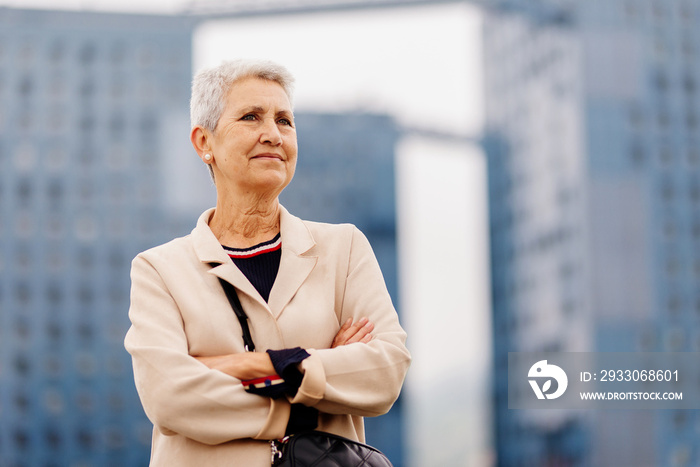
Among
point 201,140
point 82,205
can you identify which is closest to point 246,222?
point 201,140

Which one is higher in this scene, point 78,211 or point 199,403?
point 78,211

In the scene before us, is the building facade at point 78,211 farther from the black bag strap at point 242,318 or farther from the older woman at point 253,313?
the black bag strap at point 242,318

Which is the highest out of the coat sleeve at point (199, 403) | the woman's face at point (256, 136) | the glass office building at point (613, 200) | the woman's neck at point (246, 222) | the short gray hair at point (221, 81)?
the glass office building at point (613, 200)

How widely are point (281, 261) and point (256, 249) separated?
13cm

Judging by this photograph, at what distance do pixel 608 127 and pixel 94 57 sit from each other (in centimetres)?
4006

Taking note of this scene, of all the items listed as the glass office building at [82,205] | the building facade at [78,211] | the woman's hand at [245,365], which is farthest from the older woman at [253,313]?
the building facade at [78,211]

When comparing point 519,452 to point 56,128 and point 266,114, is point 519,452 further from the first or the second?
point 266,114

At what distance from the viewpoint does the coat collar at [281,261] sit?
272 cm

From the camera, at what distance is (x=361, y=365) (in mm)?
2617

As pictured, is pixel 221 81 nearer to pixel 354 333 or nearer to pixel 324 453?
pixel 354 333

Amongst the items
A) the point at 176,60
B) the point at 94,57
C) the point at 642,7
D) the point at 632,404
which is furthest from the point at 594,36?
the point at 94,57

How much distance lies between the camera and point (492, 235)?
88.9 metres

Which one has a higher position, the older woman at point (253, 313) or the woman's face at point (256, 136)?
the woman's face at point (256, 136)

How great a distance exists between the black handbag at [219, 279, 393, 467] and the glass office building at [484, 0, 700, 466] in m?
63.0
